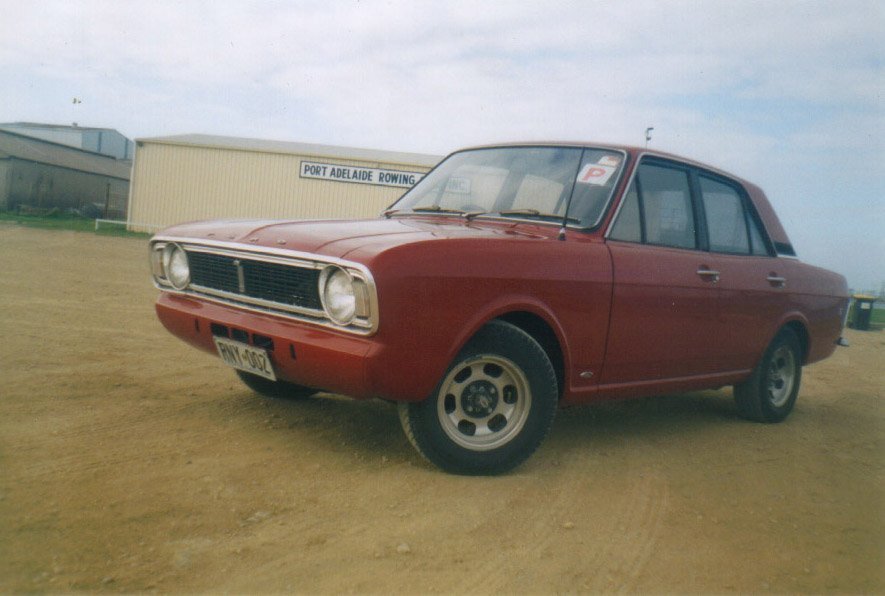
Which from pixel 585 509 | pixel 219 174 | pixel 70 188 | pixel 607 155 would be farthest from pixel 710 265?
pixel 70 188

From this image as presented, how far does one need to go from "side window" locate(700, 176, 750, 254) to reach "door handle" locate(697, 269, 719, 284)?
0.88 feet

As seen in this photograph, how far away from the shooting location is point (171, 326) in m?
3.97

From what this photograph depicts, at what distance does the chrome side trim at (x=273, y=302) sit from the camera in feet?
9.95

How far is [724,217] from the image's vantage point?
506 cm

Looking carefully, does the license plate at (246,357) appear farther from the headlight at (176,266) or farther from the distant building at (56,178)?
the distant building at (56,178)

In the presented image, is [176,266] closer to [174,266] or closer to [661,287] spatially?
[174,266]

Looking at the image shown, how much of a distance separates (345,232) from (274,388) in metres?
1.43

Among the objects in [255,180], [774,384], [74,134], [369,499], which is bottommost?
Result: [369,499]

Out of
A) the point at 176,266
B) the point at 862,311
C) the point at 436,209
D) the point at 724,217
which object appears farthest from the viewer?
the point at 862,311

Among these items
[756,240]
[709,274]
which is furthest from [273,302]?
[756,240]

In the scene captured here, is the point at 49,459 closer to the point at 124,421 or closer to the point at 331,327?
the point at 124,421

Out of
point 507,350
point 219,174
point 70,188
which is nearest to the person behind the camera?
point 507,350

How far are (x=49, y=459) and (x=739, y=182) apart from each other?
181 inches

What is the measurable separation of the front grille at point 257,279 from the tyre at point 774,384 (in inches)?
133
